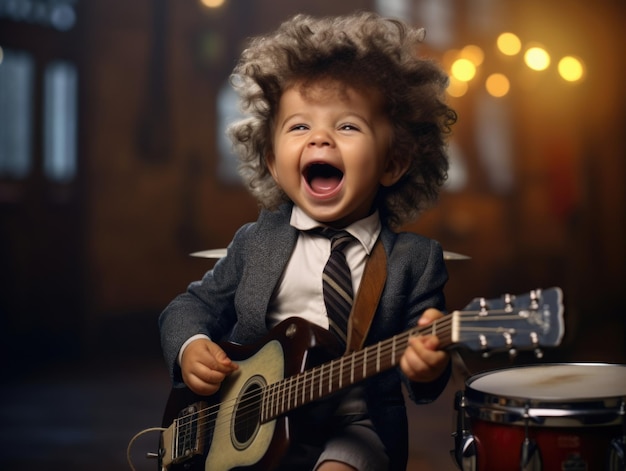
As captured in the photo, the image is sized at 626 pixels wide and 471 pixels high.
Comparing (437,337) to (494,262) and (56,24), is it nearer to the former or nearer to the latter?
(56,24)

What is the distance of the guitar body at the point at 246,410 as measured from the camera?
143 centimetres

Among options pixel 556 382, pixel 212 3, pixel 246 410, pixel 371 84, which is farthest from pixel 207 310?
pixel 212 3

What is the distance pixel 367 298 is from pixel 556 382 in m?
0.35

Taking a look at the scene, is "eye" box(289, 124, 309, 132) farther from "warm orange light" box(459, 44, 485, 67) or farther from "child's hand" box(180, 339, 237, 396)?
"warm orange light" box(459, 44, 485, 67)

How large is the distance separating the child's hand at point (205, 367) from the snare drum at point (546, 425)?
1.44 feet

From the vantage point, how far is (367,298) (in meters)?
1.55

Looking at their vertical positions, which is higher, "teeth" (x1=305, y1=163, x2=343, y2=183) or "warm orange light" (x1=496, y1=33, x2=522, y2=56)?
"warm orange light" (x1=496, y1=33, x2=522, y2=56)

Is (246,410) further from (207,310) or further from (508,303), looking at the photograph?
(508,303)

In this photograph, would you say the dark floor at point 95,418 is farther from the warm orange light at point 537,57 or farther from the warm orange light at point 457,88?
the warm orange light at point 457,88

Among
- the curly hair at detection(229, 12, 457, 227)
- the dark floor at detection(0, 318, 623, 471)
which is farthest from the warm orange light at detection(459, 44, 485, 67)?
the curly hair at detection(229, 12, 457, 227)

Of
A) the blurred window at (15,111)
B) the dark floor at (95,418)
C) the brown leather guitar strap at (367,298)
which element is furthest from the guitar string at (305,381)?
the blurred window at (15,111)

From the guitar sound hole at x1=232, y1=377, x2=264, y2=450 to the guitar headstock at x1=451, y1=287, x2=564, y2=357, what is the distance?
0.43m

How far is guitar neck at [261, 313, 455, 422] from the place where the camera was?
4.22 feet

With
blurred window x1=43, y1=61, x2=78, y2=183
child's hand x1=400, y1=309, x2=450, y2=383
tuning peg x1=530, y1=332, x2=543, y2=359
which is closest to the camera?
tuning peg x1=530, y1=332, x2=543, y2=359
